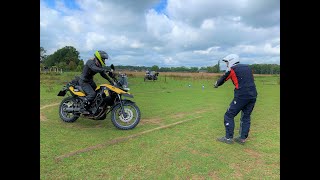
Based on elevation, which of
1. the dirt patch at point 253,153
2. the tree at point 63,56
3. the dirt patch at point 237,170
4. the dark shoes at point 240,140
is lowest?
the dirt patch at point 237,170

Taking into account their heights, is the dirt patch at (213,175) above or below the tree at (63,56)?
below

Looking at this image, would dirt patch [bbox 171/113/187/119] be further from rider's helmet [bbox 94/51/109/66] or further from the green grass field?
rider's helmet [bbox 94/51/109/66]

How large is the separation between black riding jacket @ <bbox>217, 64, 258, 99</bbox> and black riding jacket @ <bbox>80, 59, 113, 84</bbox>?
3.29 m

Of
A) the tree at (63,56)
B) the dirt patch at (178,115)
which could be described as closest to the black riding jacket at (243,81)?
the dirt patch at (178,115)

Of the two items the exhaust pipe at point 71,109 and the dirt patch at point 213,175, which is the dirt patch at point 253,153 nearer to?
the dirt patch at point 213,175

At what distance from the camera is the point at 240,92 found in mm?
5562

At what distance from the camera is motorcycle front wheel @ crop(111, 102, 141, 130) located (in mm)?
6680

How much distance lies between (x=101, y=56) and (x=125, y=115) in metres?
1.70

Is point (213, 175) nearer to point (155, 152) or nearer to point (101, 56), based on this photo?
point (155, 152)

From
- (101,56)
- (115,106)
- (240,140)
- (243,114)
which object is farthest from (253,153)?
(101,56)

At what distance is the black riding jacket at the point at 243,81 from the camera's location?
5523mm
